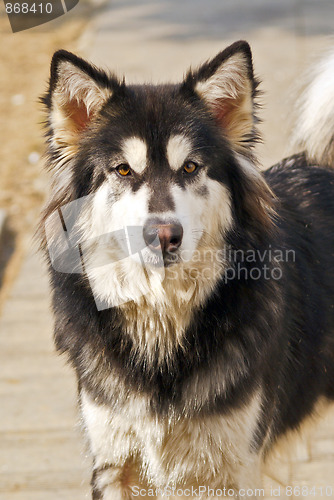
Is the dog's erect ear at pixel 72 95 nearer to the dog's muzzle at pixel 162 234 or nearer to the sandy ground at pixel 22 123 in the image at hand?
the dog's muzzle at pixel 162 234

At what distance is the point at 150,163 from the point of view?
250 centimetres

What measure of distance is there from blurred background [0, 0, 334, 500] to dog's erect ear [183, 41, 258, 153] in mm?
577

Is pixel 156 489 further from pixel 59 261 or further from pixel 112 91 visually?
pixel 112 91

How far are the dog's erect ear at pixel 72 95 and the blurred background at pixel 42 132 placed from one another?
0.64ft

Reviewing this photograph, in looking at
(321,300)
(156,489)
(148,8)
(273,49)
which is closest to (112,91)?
(321,300)

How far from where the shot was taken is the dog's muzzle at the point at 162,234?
2309 mm

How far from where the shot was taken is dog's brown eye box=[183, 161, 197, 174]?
2.54 m

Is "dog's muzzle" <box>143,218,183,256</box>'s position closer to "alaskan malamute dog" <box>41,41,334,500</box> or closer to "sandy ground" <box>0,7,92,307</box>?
"alaskan malamute dog" <box>41,41,334,500</box>

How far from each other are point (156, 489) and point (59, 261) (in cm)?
109

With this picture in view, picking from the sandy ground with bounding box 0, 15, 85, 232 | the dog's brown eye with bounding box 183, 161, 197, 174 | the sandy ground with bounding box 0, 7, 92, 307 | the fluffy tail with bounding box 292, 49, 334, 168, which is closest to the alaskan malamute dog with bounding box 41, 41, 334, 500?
the dog's brown eye with bounding box 183, 161, 197, 174

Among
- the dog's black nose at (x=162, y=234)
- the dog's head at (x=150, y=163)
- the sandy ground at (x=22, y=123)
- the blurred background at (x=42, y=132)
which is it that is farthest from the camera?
the sandy ground at (x=22, y=123)

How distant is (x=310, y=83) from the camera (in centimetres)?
371

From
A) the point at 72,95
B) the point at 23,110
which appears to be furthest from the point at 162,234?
the point at 23,110

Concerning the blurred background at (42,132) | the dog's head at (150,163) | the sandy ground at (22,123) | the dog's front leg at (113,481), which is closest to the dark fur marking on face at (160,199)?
the dog's head at (150,163)
